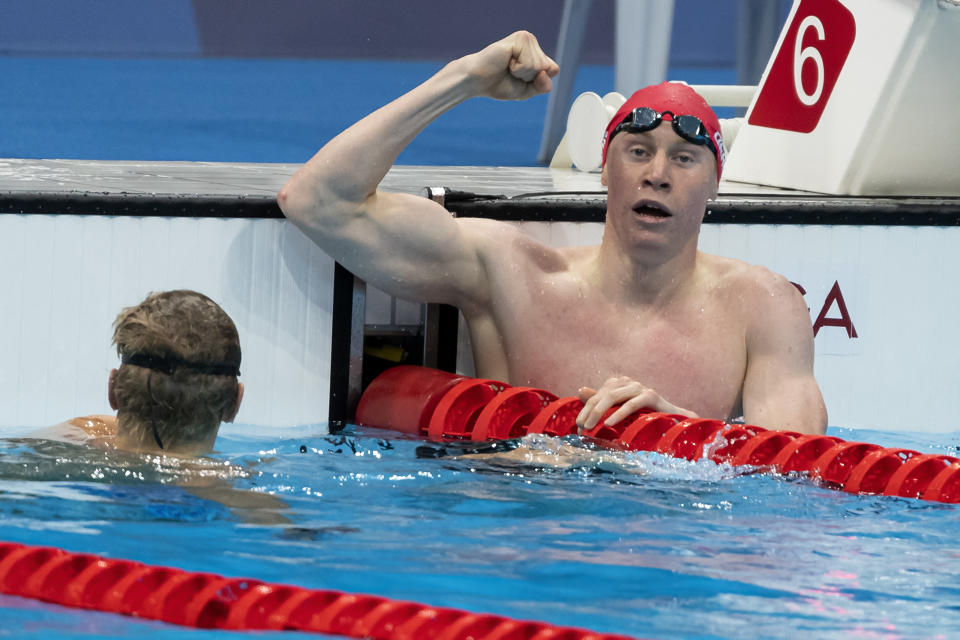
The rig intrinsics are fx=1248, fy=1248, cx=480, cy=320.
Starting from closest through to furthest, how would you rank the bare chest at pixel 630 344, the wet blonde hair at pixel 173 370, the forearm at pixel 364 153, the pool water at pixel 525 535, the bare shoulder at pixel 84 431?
the pool water at pixel 525 535 < the wet blonde hair at pixel 173 370 < the bare shoulder at pixel 84 431 < the forearm at pixel 364 153 < the bare chest at pixel 630 344

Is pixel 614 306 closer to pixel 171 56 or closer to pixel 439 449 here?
pixel 439 449

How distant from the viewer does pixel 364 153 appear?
3.06 metres

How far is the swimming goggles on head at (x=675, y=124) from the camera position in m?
3.11

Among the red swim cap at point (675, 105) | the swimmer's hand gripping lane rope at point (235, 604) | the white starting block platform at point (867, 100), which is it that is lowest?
the swimmer's hand gripping lane rope at point (235, 604)

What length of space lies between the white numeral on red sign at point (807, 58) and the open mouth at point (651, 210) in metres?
1.38

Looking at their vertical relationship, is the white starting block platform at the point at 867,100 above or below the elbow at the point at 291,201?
above

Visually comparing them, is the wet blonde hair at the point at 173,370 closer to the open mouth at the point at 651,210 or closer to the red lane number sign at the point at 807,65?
the open mouth at the point at 651,210

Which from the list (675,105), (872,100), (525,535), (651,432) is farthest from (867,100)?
(525,535)

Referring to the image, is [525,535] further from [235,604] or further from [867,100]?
[867,100]

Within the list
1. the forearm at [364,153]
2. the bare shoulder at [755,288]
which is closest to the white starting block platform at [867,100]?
the bare shoulder at [755,288]

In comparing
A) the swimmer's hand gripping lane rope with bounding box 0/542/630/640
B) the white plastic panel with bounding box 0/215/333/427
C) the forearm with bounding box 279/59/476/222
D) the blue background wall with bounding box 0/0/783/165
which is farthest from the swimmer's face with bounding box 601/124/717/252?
the blue background wall with bounding box 0/0/783/165

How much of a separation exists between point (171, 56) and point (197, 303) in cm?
1213

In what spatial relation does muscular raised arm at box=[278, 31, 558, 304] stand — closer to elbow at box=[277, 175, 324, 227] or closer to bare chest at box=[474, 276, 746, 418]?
elbow at box=[277, 175, 324, 227]

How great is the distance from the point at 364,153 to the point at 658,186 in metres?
0.73
